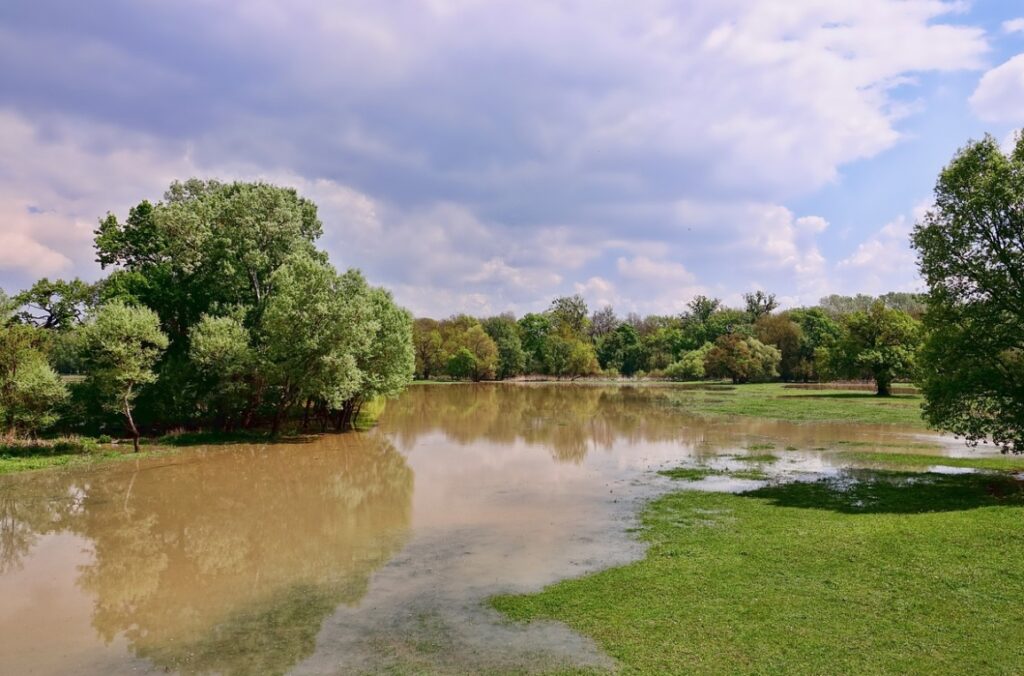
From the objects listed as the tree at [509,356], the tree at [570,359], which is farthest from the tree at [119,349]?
the tree at [570,359]

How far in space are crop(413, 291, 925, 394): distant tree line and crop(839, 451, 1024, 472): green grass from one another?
38.7m

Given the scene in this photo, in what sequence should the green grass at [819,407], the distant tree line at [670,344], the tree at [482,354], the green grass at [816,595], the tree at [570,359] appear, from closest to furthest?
the green grass at [816,595] < the green grass at [819,407] < the distant tree line at [670,344] < the tree at [482,354] < the tree at [570,359]

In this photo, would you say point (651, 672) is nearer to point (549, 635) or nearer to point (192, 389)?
point (549, 635)

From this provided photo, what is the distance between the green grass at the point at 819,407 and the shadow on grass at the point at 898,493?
16008 mm

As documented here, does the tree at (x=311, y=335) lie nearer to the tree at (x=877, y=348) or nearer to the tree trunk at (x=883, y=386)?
the tree at (x=877, y=348)

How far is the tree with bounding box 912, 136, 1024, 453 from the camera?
18281 mm

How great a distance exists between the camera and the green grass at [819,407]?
41.2m

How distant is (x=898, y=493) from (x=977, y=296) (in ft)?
23.6

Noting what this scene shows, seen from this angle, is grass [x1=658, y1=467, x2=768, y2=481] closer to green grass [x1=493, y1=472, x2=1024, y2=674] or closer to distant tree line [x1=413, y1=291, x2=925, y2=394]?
green grass [x1=493, y1=472, x2=1024, y2=674]

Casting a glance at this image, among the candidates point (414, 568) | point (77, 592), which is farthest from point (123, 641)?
point (414, 568)

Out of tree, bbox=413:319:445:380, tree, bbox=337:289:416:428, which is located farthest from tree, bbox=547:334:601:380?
tree, bbox=337:289:416:428

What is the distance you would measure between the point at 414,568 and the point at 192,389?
1007 inches

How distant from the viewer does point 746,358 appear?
301 feet

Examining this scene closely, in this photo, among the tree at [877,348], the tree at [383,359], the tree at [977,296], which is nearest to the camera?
the tree at [977,296]
